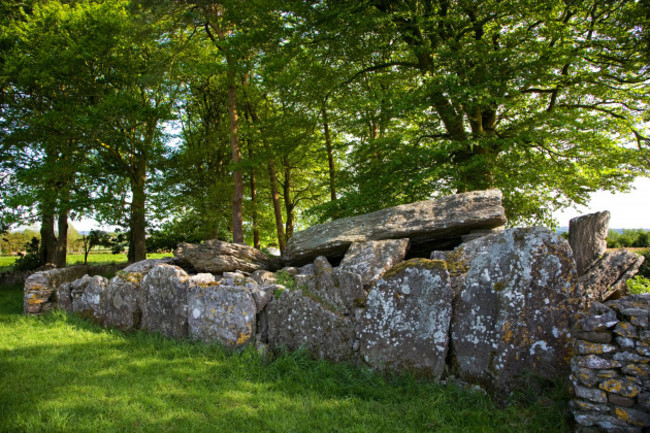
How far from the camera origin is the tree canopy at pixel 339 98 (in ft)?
39.6

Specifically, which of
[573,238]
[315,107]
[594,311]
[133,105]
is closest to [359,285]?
[594,311]

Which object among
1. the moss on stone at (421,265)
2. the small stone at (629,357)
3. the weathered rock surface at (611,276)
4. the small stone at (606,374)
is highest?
the moss on stone at (421,265)

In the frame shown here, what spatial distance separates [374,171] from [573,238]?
7.73 m

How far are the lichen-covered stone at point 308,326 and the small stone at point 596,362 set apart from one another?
9.50 ft

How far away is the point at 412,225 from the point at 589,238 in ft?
11.7

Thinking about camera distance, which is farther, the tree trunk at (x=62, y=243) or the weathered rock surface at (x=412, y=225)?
the tree trunk at (x=62, y=243)

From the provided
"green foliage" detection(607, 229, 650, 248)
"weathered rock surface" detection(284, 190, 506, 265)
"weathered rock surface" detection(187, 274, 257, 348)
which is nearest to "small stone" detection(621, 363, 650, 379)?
"weathered rock surface" detection(284, 190, 506, 265)

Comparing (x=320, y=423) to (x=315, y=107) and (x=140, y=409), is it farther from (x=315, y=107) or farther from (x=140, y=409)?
(x=315, y=107)

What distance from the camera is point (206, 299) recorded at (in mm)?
6723

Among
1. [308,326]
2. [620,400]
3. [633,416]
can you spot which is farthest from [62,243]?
[633,416]

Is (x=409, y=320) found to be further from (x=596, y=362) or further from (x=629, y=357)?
(x=629, y=357)

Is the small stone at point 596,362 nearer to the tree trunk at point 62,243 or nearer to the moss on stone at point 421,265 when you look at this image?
the moss on stone at point 421,265

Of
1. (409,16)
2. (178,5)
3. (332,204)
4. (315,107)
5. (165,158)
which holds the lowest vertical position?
(332,204)

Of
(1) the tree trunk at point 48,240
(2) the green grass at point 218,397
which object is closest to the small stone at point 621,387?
(2) the green grass at point 218,397
